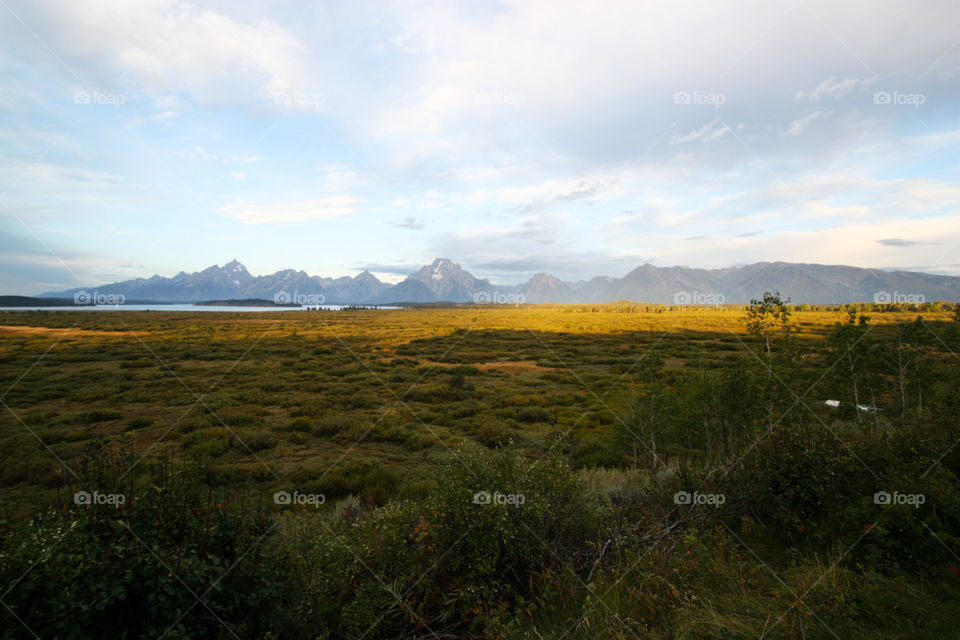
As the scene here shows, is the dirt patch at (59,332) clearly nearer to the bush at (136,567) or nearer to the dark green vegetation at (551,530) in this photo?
the dark green vegetation at (551,530)

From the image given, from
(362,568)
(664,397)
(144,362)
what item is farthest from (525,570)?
(144,362)

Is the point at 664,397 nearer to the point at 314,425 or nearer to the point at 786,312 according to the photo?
the point at 786,312

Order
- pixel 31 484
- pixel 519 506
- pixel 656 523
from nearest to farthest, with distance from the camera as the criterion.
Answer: pixel 519 506
pixel 656 523
pixel 31 484

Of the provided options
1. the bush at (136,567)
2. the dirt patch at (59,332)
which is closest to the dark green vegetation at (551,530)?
the bush at (136,567)

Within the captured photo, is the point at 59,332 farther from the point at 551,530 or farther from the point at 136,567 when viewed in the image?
the point at 551,530

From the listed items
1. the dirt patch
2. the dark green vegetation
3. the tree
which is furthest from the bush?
the dirt patch

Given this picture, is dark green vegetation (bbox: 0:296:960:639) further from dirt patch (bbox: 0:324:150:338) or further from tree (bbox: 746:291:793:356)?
dirt patch (bbox: 0:324:150:338)

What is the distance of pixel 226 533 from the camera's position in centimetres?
496

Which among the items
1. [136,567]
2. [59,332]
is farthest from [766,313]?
[59,332]

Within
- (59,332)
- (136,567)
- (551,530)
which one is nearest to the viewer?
(136,567)

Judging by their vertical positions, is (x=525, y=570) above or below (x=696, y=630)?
below

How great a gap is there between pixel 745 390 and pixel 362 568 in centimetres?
1029

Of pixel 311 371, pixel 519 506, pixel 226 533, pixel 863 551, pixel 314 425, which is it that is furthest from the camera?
pixel 311 371

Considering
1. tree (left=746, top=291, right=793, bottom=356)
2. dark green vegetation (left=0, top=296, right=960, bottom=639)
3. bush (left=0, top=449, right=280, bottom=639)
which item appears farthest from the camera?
tree (left=746, top=291, right=793, bottom=356)
